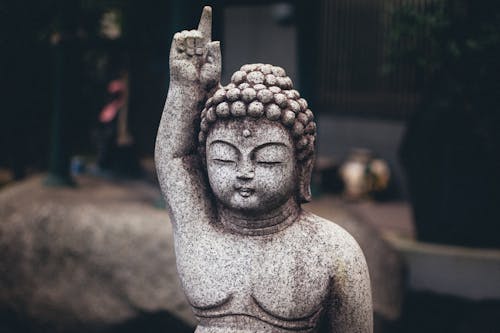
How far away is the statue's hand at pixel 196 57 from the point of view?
2.79 metres

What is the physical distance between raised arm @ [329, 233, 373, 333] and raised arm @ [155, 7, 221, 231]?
0.55 meters

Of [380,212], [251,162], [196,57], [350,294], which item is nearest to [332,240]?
[350,294]

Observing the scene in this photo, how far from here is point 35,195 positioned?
5.75 metres

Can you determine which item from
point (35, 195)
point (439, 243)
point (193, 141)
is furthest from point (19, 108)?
point (193, 141)

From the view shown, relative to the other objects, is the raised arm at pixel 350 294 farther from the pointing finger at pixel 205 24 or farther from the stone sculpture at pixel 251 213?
the pointing finger at pixel 205 24

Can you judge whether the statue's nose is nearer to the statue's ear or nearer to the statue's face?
the statue's face

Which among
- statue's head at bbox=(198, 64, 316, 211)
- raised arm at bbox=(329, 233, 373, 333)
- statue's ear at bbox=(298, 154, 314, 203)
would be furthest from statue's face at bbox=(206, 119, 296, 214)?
raised arm at bbox=(329, 233, 373, 333)

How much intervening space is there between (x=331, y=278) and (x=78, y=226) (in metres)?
2.92

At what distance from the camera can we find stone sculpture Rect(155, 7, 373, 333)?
2.64 m

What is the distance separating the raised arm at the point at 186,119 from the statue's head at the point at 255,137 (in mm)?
124

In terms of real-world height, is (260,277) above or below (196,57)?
below

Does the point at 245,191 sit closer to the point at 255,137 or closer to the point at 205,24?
the point at 255,137

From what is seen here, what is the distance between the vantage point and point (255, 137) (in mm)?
2625

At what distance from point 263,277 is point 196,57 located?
2.90ft
